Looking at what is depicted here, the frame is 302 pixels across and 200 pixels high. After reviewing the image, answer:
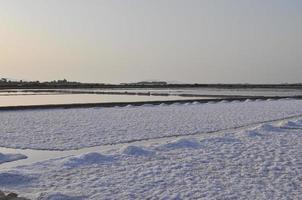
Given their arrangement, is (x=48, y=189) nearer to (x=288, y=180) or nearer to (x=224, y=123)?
(x=288, y=180)

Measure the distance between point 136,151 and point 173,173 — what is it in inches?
90.1

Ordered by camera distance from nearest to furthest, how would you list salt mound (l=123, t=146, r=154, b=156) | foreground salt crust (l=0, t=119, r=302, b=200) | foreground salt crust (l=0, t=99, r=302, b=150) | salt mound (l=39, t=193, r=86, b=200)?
salt mound (l=39, t=193, r=86, b=200)
foreground salt crust (l=0, t=119, r=302, b=200)
salt mound (l=123, t=146, r=154, b=156)
foreground salt crust (l=0, t=99, r=302, b=150)

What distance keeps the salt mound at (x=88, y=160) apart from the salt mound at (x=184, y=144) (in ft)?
6.78

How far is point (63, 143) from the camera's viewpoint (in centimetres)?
1252

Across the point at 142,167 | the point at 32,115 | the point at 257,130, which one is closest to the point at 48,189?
the point at 142,167

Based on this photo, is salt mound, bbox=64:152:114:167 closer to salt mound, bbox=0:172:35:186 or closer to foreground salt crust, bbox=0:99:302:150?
salt mound, bbox=0:172:35:186

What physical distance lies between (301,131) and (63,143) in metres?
7.63

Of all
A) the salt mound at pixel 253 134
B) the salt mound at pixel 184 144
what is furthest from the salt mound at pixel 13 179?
the salt mound at pixel 253 134

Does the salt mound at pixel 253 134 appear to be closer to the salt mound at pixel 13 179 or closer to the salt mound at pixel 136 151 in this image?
the salt mound at pixel 136 151

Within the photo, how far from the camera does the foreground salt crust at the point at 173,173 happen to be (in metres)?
7.17

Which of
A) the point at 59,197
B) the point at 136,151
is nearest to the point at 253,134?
the point at 136,151

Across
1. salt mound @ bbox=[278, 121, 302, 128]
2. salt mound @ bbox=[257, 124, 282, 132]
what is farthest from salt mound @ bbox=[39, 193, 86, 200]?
salt mound @ bbox=[278, 121, 302, 128]

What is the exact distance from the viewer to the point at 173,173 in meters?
8.48

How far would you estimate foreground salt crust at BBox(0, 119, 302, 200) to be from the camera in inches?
282
